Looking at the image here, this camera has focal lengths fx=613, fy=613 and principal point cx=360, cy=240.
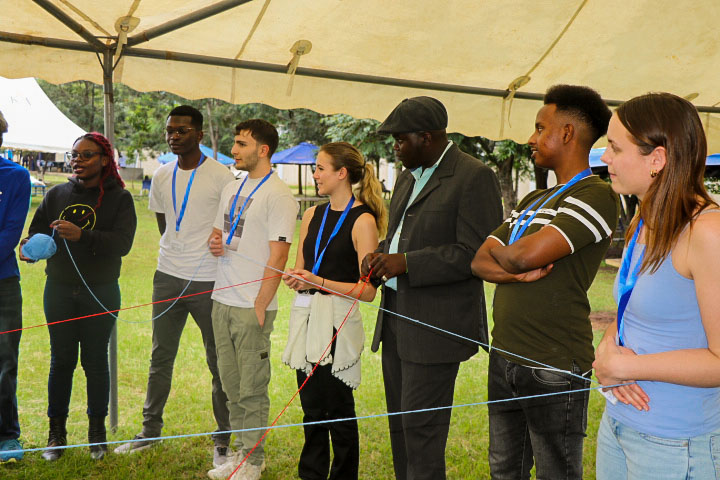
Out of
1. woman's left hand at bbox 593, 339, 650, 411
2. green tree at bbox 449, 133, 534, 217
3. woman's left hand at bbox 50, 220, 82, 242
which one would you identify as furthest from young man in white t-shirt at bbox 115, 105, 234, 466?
green tree at bbox 449, 133, 534, 217

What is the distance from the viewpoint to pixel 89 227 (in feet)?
12.6

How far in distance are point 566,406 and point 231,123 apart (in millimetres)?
25767

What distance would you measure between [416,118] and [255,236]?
1352mm

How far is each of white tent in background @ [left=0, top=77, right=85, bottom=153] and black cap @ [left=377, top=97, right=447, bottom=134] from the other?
10710mm

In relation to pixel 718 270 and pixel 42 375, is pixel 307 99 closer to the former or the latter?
pixel 718 270

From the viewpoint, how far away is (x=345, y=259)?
329cm

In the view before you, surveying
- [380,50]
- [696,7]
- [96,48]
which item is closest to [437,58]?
[380,50]

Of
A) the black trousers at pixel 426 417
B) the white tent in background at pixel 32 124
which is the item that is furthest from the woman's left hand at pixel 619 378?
the white tent in background at pixel 32 124

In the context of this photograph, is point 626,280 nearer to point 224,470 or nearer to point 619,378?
point 619,378

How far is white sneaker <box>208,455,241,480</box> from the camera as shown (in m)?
3.62

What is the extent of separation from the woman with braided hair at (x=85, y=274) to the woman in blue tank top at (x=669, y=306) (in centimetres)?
312

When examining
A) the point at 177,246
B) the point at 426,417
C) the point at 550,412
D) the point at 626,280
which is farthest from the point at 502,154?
the point at 626,280

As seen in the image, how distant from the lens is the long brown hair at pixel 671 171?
5.06ft

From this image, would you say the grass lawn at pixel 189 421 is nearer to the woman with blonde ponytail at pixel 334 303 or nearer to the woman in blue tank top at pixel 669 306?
the woman with blonde ponytail at pixel 334 303
